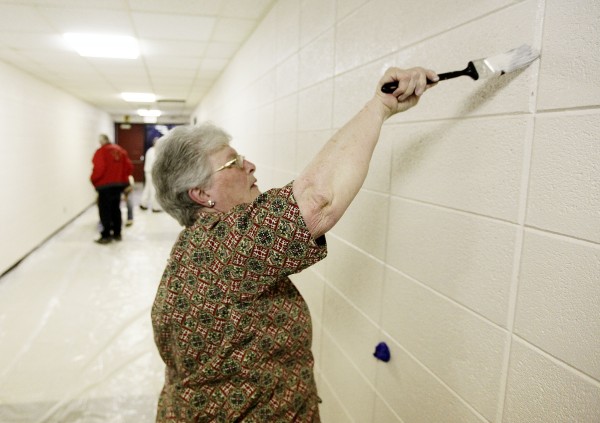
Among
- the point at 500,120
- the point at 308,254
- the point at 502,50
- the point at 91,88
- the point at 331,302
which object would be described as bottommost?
the point at 331,302

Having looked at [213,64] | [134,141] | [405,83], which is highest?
[213,64]

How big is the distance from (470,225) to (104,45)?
4.24 meters

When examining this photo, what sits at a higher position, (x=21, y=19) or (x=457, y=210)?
(x=21, y=19)

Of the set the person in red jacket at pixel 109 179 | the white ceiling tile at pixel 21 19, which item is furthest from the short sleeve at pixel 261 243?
the person in red jacket at pixel 109 179

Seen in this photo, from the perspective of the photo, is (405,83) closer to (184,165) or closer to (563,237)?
(563,237)

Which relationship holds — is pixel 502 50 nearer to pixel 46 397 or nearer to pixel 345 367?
pixel 345 367

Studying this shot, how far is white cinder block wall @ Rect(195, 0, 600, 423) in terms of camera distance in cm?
73

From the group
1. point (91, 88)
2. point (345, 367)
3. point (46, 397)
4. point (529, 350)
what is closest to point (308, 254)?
point (529, 350)

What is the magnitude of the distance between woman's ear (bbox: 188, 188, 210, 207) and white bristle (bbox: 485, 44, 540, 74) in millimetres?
819

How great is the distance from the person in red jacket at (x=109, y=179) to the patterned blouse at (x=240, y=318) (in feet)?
16.7

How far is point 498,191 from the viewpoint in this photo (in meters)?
0.90

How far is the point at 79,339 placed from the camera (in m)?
3.08

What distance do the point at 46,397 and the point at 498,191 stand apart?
283 centimetres

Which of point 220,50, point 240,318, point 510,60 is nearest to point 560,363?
point 510,60
